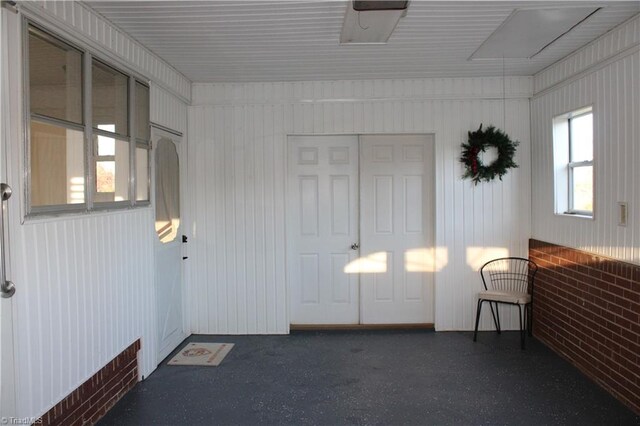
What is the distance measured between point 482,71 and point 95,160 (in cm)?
368

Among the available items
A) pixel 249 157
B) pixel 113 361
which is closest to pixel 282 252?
pixel 249 157

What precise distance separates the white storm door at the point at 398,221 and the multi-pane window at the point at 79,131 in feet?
7.91

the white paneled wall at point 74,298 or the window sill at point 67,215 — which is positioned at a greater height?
the window sill at point 67,215

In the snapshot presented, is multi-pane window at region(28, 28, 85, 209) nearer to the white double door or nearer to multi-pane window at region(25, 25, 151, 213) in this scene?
multi-pane window at region(25, 25, 151, 213)

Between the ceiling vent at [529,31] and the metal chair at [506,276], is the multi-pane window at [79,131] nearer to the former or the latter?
the ceiling vent at [529,31]

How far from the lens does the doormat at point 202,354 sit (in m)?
4.34

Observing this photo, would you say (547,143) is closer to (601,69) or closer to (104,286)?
(601,69)

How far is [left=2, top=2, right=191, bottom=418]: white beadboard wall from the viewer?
241 cm

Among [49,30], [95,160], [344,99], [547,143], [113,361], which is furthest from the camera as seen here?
[344,99]

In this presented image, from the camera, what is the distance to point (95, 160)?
125 inches

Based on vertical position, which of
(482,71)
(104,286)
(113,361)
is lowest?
(113,361)

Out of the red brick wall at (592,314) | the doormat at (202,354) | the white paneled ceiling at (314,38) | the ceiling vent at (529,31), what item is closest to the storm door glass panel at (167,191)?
the white paneled ceiling at (314,38)

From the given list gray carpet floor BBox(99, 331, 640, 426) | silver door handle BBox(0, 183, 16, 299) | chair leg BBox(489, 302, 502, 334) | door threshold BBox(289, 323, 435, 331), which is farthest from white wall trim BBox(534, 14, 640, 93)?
silver door handle BBox(0, 183, 16, 299)

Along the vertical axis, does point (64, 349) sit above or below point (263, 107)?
below
